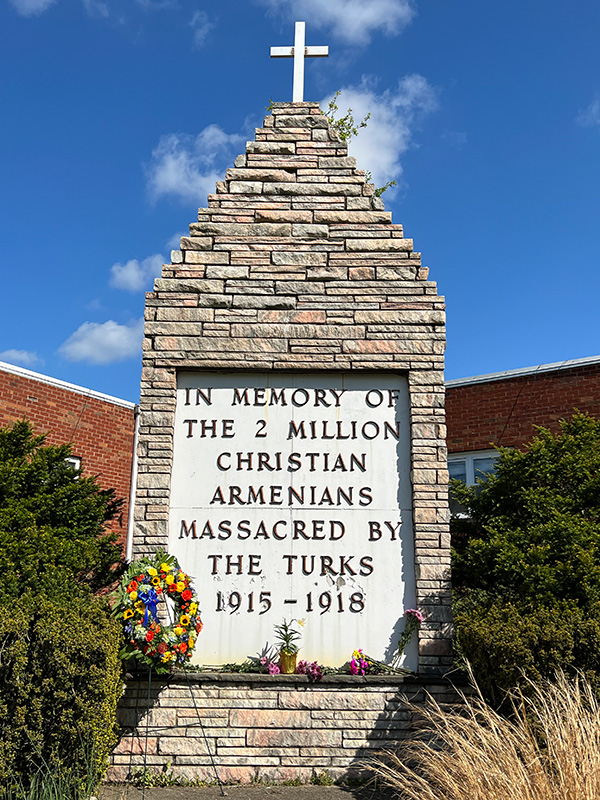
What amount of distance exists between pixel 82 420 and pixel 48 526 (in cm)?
596

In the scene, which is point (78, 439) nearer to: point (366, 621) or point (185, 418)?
point (185, 418)

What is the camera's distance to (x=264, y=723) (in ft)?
17.6

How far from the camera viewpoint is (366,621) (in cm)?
571

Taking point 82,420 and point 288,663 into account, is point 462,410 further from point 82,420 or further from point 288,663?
point 288,663

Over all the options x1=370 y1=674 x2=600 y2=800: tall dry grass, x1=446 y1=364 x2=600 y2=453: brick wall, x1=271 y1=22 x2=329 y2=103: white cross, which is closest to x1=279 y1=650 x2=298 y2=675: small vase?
x1=370 y1=674 x2=600 y2=800: tall dry grass

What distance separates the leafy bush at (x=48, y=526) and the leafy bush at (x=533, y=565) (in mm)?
3462

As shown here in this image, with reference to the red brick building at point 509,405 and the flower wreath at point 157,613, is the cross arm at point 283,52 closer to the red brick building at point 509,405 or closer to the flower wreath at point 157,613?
the flower wreath at point 157,613

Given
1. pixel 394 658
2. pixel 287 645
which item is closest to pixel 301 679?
pixel 287 645

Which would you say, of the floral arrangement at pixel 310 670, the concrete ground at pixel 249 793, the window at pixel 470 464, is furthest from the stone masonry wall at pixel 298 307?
the window at pixel 470 464

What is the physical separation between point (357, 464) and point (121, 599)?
2176 mm

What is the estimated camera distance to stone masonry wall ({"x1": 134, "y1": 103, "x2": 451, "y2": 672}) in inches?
235

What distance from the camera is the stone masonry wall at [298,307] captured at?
596 centimetres

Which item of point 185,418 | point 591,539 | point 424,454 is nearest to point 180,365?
point 185,418

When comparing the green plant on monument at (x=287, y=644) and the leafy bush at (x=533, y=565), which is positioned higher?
the leafy bush at (x=533, y=565)
